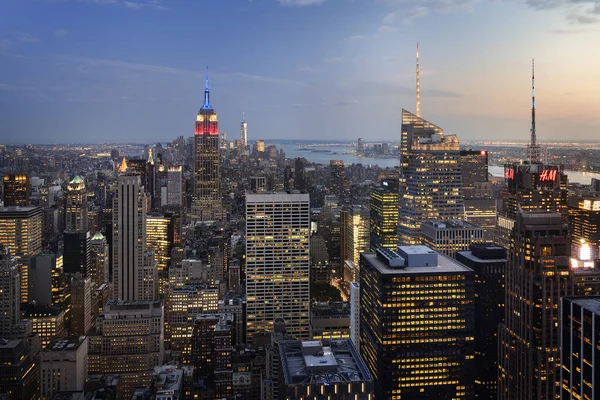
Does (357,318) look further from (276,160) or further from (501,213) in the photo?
(276,160)

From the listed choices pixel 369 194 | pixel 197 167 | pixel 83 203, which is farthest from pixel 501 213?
pixel 197 167

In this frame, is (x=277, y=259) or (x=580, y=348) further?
(x=277, y=259)

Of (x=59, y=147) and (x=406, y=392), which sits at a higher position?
(x=59, y=147)

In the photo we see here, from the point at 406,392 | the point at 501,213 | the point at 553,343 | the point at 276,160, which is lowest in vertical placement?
the point at 406,392

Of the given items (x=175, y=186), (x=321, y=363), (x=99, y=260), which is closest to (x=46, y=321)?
(x=99, y=260)

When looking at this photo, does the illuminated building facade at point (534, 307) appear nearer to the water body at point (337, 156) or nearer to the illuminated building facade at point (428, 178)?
the water body at point (337, 156)

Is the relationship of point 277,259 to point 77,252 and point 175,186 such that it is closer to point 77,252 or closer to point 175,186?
point 77,252
